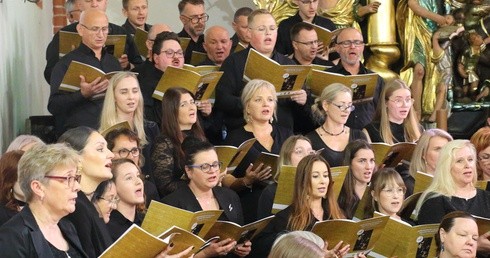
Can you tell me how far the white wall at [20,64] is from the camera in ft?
27.6

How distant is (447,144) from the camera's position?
7.06 meters

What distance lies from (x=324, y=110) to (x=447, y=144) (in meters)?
0.92

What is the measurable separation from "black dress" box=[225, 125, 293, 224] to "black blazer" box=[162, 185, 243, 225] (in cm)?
51

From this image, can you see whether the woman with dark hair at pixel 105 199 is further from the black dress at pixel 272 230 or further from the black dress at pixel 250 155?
the black dress at pixel 250 155

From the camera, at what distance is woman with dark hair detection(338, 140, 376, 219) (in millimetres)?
7082

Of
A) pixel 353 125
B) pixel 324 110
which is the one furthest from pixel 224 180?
pixel 353 125

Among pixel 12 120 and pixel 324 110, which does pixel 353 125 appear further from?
pixel 12 120

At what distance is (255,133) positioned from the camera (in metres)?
7.54

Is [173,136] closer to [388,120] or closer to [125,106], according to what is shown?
[125,106]

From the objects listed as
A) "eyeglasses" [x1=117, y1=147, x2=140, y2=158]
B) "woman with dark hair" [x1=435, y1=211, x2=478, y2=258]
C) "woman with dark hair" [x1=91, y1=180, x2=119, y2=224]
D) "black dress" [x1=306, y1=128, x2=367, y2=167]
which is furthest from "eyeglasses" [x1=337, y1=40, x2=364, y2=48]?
"woman with dark hair" [x1=91, y1=180, x2=119, y2=224]

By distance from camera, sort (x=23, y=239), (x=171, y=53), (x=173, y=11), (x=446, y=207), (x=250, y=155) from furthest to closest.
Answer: (x=173, y=11) → (x=171, y=53) → (x=250, y=155) → (x=446, y=207) → (x=23, y=239)

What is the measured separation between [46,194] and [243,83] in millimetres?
3402

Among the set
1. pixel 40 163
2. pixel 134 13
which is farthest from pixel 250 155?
pixel 40 163

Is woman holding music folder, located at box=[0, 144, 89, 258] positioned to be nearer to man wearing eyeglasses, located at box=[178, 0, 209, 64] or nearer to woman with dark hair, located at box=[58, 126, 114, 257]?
woman with dark hair, located at box=[58, 126, 114, 257]
